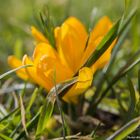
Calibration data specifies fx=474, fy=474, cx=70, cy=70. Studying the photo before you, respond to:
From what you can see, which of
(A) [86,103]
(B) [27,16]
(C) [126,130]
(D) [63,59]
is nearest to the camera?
(C) [126,130]

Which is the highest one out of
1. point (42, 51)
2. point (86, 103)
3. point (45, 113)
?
point (42, 51)

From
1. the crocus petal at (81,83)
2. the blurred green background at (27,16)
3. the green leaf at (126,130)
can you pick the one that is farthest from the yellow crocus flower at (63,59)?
the blurred green background at (27,16)

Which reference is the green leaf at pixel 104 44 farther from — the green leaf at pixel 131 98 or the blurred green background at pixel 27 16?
the blurred green background at pixel 27 16

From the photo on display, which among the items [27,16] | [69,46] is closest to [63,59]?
[69,46]

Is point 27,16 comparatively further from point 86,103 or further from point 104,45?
point 104,45

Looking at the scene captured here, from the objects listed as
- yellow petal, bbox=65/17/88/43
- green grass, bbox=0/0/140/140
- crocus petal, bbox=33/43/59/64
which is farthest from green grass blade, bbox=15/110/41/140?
yellow petal, bbox=65/17/88/43

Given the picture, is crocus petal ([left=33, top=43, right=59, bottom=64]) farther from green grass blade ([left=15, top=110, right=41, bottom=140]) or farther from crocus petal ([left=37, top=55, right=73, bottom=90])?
green grass blade ([left=15, top=110, right=41, bottom=140])

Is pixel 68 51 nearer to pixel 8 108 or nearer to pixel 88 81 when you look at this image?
pixel 88 81

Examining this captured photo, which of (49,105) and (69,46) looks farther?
(69,46)
